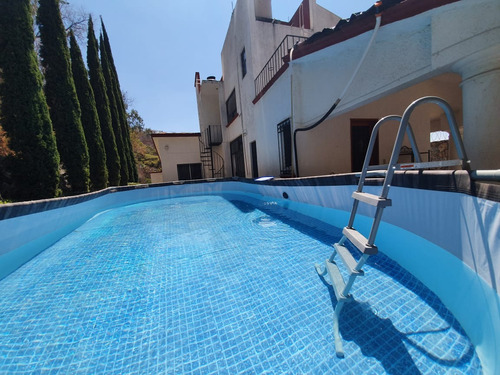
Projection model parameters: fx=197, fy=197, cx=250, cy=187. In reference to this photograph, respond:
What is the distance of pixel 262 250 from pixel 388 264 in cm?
157

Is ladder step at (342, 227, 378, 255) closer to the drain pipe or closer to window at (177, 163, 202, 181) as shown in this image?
the drain pipe

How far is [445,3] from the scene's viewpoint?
2.80m

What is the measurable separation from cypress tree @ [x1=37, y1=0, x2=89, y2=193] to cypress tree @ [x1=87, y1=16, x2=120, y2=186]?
3.28 metres

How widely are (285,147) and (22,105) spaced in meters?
7.68

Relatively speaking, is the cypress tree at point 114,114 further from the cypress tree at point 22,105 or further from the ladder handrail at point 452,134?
the ladder handrail at point 452,134

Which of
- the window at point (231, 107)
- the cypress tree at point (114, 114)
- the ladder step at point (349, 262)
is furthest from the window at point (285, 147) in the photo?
the cypress tree at point (114, 114)

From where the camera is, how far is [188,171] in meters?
16.2

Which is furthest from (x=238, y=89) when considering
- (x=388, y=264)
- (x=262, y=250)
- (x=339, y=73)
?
(x=388, y=264)

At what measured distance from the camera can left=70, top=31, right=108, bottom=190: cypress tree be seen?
8.67m

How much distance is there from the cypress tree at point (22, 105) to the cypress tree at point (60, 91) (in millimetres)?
1513

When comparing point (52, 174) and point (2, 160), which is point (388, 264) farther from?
point (2, 160)

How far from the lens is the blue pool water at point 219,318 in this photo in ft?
4.23

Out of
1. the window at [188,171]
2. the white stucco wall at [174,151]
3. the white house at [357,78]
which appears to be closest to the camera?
the white house at [357,78]

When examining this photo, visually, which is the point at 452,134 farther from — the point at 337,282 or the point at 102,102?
the point at 102,102
